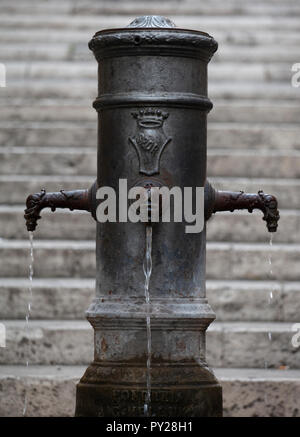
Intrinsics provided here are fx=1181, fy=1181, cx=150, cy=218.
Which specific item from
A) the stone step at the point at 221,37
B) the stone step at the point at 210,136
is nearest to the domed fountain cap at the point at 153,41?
the stone step at the point at 210,136

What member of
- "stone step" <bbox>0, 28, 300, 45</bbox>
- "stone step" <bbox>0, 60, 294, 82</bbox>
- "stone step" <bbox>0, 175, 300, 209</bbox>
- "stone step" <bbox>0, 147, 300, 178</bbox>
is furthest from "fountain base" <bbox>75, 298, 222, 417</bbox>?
"stone step" <bbox>0, 28, 300, 45</bbox>

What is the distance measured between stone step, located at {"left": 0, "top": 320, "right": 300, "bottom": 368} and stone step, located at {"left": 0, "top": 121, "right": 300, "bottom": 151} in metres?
2.06

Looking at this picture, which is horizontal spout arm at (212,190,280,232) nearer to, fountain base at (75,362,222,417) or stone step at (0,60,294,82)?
fountain base at (75,362,222,417)

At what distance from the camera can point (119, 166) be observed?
4.81 meters

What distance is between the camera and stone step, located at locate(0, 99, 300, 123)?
28.1ft

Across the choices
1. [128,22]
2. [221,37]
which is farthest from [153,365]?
[128,22]

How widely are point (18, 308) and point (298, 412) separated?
180cm

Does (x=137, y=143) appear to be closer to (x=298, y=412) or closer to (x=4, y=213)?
(x=298, y=412)

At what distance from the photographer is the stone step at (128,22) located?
10.1 metres

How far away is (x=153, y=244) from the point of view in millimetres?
4801

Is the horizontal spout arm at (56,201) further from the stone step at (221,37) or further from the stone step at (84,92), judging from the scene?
the stone step at (221,37)

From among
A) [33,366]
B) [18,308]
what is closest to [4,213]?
[18,308]

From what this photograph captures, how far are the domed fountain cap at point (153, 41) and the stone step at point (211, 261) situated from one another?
2432mm

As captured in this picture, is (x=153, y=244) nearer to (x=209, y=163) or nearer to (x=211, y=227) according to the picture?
(x=211, y=227)
